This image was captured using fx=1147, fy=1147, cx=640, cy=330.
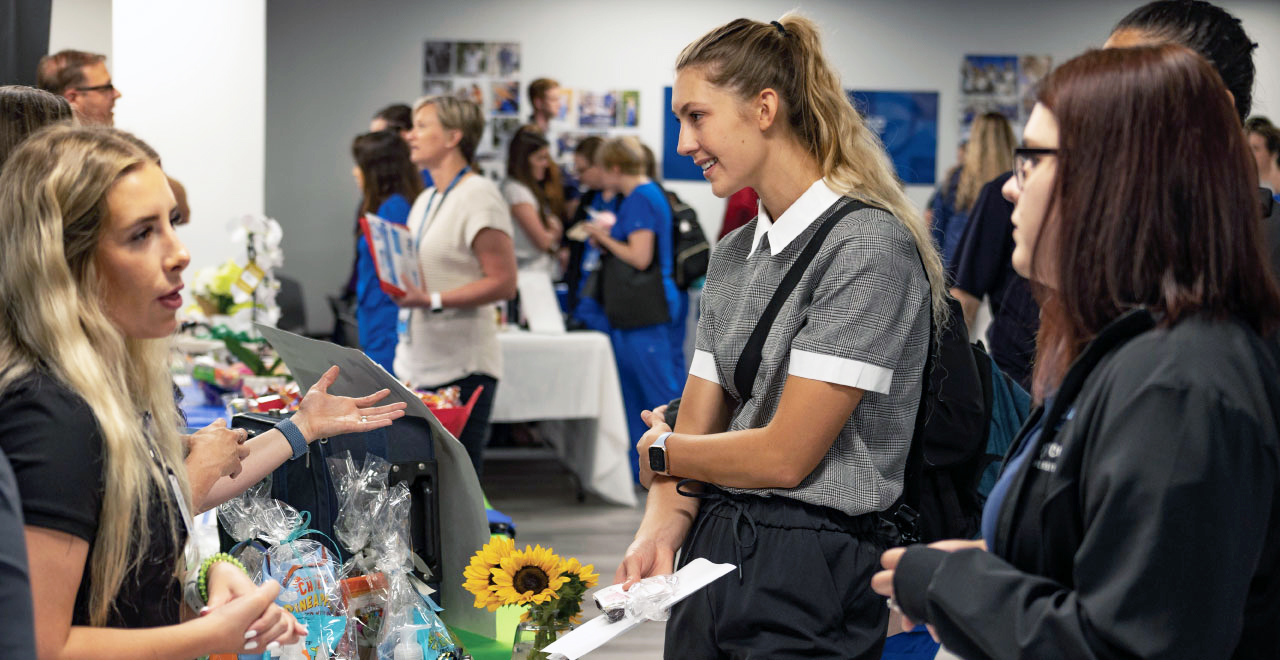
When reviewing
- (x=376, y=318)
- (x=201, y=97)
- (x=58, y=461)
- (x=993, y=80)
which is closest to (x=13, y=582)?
(x=58, y=461)

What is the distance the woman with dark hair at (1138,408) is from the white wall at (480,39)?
Answer: 655 centimetres

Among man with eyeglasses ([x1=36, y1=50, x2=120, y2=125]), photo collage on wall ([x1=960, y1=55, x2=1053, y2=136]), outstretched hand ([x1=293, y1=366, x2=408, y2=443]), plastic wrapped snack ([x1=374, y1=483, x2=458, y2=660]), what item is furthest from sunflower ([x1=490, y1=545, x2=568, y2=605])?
photo collage on wall ([x1=960, y1=55, x2=1053, y2=136])

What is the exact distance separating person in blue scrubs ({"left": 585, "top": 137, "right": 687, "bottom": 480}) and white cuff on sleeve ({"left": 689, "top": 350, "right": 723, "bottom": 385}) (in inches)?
148

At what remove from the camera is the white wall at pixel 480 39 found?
7.39 meters

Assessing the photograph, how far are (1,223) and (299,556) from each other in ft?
1.80

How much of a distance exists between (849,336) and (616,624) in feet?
1.48

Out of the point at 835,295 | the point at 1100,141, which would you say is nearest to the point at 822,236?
the point at 835,295

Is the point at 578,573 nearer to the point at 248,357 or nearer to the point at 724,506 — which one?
the point at 724,506

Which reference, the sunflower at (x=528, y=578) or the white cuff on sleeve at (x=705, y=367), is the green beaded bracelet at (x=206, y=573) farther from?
the white cuff on sleeve at (x=705, y=367)

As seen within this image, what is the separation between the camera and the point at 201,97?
4336mm

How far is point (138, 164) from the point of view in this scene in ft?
4.04

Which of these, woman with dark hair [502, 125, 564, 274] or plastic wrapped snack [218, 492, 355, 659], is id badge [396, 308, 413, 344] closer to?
plastic wrapped snack [218, 492, 355, 659]

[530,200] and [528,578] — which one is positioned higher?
[530,200]

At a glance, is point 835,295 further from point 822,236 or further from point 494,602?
point 494,602
